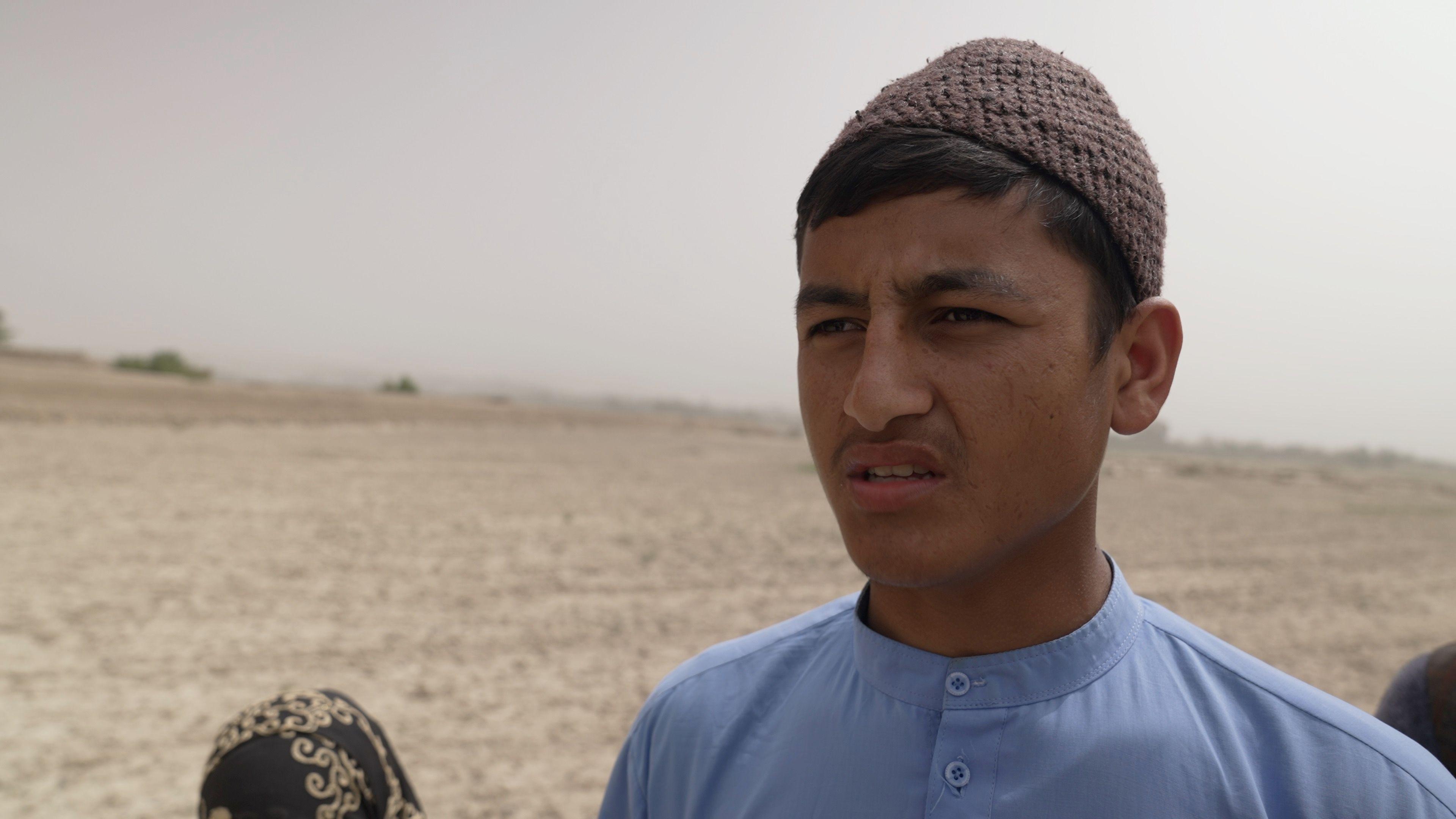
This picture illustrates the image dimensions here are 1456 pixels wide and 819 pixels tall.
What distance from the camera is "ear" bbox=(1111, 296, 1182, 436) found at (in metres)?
1.23

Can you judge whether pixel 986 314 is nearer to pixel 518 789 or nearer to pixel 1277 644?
pixel 518 789

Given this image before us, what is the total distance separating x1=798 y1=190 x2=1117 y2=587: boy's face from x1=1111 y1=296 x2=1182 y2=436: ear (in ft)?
0.29

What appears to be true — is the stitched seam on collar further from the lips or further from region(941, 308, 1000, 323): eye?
region(941, 308, 1000, 323): eye

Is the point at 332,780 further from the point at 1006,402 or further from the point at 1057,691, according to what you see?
the point at 1006,402

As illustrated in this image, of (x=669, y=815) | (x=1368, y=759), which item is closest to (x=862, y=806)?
(x=669, y=815)

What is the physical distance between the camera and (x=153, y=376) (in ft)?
93.8

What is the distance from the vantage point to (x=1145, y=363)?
1.27 metres

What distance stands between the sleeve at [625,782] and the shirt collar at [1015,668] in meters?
0.44

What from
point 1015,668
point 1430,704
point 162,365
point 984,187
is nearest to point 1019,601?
point 1015,668

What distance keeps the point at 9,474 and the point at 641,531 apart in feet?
28.2

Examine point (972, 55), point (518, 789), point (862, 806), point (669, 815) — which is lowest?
point (518, 789)

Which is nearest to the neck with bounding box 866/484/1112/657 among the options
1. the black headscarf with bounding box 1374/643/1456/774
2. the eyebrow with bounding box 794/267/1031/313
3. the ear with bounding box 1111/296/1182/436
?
the ear with bounding box 1111/296/1182/436

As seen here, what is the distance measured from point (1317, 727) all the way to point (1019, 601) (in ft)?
1.24

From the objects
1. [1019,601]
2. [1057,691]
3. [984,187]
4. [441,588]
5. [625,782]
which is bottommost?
[441,588]
